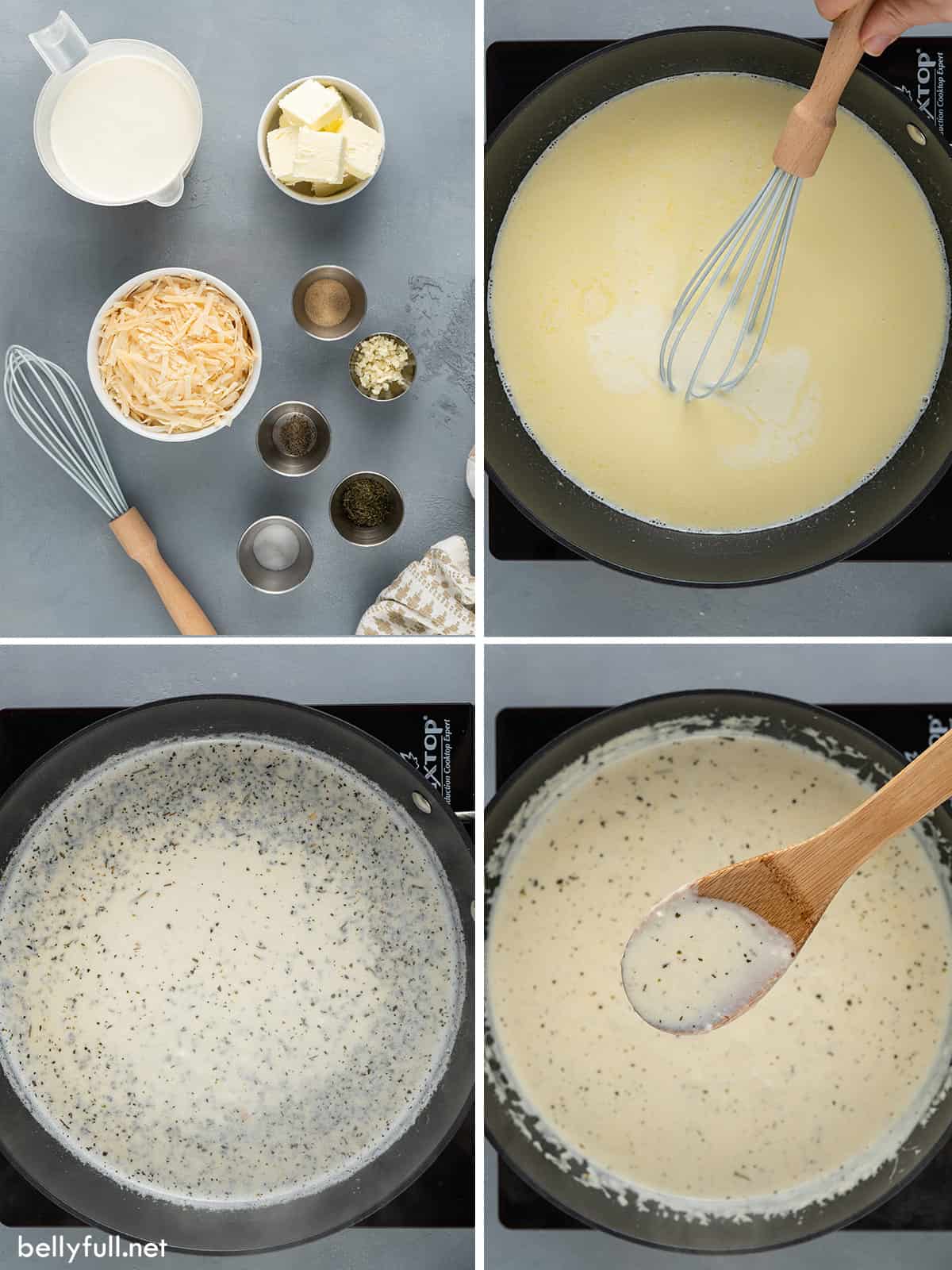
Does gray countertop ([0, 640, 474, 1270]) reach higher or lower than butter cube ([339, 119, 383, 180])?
lower

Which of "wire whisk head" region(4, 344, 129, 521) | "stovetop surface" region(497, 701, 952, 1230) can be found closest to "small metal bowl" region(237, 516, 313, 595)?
"wire whisk head" region(4, 344, 129, 521)

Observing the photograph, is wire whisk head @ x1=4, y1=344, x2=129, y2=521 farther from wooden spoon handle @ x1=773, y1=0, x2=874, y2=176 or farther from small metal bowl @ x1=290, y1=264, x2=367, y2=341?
wooden spoon handle @ x1=773, y1=0, x2=874, y2=176

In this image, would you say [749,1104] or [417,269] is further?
[417,269]

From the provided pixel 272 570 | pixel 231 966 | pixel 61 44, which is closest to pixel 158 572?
pixel 272 570

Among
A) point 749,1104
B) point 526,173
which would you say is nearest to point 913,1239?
point 749,1104

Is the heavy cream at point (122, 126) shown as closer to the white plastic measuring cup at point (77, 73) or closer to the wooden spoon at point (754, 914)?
the white plastic measuring cup at point (77, 73)

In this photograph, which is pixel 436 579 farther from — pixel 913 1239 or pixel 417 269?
pixel 913 1239
